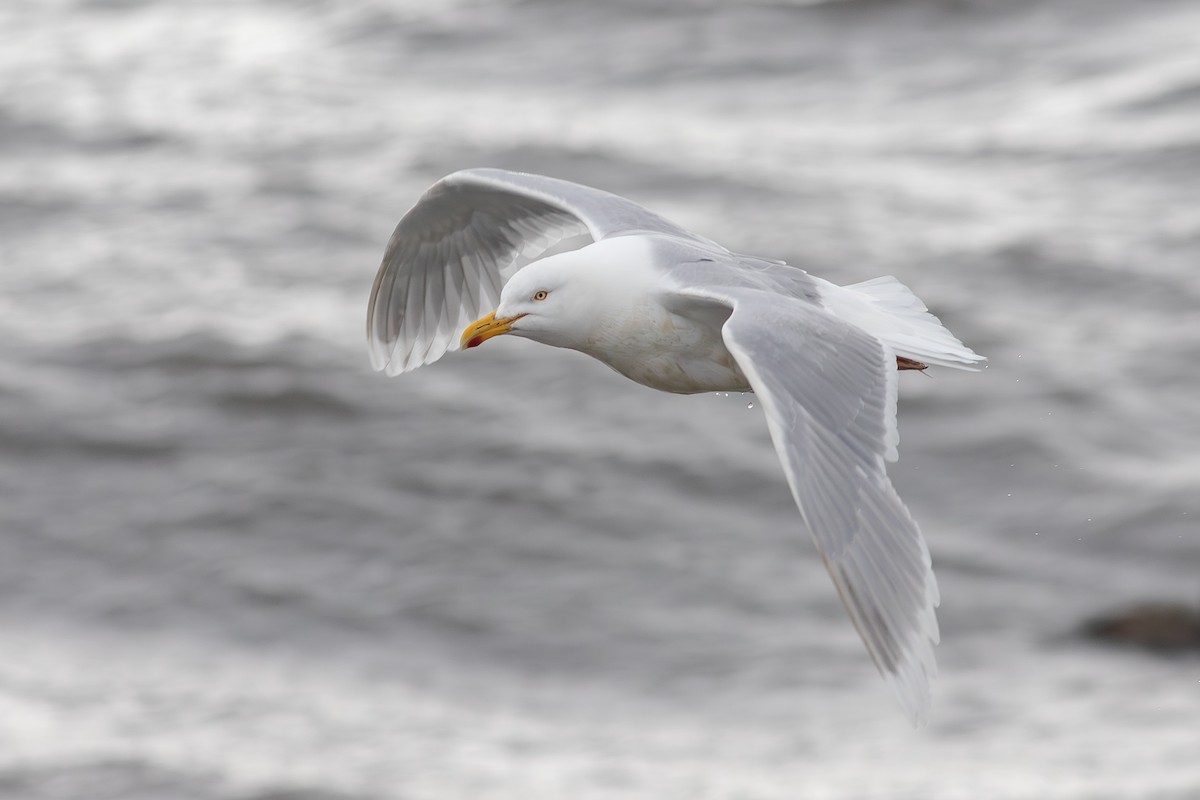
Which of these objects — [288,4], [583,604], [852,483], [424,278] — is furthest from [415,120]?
[852,483]

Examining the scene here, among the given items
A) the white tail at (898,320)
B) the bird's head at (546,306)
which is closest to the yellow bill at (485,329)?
the bird's head at (546,306)

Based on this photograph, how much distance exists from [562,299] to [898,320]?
1.25 metres

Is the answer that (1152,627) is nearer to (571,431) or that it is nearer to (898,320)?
(571,431)

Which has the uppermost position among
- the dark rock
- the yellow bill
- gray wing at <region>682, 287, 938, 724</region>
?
the yellow bill

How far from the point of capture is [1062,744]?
13.5m

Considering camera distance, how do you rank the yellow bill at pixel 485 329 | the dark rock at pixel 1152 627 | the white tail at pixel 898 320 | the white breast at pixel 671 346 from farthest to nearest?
the dark rock at pixel 1152 627 → the yellow bill at pixel 485 329 → the white breast at pixel 671 346 → the white tail at pixel 898 320

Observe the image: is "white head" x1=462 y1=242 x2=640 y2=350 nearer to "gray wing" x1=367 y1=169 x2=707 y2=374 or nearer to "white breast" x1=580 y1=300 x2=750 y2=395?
"white breast" x1=580 y1=300 x2=750 y2=395

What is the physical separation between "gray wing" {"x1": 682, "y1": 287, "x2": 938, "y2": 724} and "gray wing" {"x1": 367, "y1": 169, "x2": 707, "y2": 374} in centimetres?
224

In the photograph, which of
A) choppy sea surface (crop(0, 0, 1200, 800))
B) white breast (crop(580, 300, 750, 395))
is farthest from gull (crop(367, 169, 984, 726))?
choppy sea surface (crop(0, 0, 1200, 800))

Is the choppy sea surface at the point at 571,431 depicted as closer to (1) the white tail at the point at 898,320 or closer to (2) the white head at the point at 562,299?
(1) the white tail at the point at 898,320

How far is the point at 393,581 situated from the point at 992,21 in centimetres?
1174

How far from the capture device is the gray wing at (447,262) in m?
8.12

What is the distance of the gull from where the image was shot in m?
5.38

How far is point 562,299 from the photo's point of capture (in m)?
6.53
